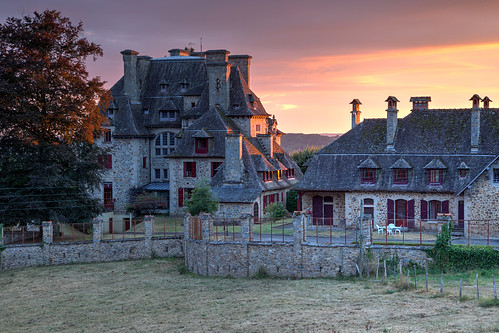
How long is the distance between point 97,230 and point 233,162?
13.0 m

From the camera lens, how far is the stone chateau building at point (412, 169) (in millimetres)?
46188

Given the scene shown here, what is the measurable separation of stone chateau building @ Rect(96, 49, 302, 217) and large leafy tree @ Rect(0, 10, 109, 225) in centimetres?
755

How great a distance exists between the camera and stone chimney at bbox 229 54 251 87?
225 feet

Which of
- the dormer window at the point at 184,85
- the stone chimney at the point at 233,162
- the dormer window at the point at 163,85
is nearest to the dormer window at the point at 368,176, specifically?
the stone chimney at the point at 233,162

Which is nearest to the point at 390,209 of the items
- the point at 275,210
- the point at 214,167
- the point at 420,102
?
the point at 420,102

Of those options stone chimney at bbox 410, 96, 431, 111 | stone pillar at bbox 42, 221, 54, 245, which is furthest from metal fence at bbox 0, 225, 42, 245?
stone chimney at bbox 410, 96, 431, 111

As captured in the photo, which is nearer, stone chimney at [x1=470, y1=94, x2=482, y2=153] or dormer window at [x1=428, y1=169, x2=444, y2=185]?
dormer window at [x1=428, y1=169, x2=444, y2=185]

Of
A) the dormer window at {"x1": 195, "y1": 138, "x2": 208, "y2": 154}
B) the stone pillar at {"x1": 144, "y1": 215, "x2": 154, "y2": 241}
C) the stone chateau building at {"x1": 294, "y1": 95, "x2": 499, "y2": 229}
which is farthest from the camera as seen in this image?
the dormer window at {"x1": 195, "y1": 138, "x2": 208, "y2": 154}

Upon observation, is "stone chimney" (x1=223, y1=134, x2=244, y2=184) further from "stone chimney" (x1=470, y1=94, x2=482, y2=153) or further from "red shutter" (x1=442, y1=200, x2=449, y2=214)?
"stone chimney" (x1=470, y1=94, x2=482, y2=153)

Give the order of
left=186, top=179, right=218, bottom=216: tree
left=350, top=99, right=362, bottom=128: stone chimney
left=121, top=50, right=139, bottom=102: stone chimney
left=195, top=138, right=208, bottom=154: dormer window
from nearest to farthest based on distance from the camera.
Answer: left=186, top=179, right=218, bottom=216: tree
left=350, top=99, right=362, bottom=128: stone chimney
left=195, top=138, right=208, bottom=154: dormer window
left=121, top=50, right=139, bottom=102: stone chimney

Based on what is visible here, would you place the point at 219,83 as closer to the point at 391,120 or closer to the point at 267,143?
the point at 267,143

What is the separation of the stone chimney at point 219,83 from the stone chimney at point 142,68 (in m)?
8.61

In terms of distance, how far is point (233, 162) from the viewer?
5619 centimetres

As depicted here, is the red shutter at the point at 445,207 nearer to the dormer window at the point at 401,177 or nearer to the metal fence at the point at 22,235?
the dormer window at the point at 401,177
